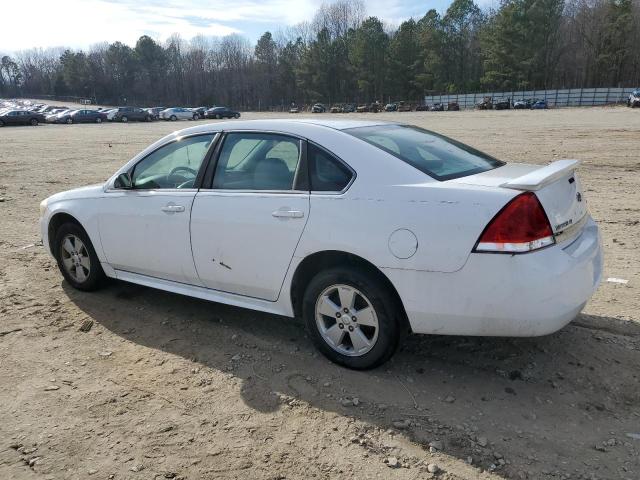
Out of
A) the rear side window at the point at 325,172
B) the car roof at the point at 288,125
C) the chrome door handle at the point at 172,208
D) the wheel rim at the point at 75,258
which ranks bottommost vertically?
the wheel rim at the point at 75,258

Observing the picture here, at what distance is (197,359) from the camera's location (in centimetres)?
395

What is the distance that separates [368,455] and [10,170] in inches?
673

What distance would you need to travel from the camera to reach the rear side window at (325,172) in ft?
11.6

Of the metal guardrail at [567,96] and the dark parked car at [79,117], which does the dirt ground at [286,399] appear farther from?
the metal guardrail at [567,96]

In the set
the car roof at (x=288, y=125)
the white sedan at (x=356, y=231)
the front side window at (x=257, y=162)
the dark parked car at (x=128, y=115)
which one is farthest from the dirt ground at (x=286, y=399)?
the dark parked car at (x=128, y=115)

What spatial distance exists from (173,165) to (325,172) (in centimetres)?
158

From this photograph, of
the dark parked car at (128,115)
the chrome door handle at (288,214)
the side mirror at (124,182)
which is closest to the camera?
the chrome door handle at (288,214)

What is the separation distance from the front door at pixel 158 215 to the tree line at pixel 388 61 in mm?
91557

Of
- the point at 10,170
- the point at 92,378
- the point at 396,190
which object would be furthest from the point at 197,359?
the point at 10,170

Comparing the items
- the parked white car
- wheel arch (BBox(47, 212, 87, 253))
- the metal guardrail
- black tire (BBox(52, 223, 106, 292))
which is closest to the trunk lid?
black tire (BBox(52, 223, 106, 292))

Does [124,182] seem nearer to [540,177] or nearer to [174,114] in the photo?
[540,177]

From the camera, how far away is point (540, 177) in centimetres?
320

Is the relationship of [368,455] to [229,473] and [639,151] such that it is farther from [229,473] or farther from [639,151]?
[639,151]

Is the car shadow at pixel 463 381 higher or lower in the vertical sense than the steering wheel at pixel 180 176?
lower
